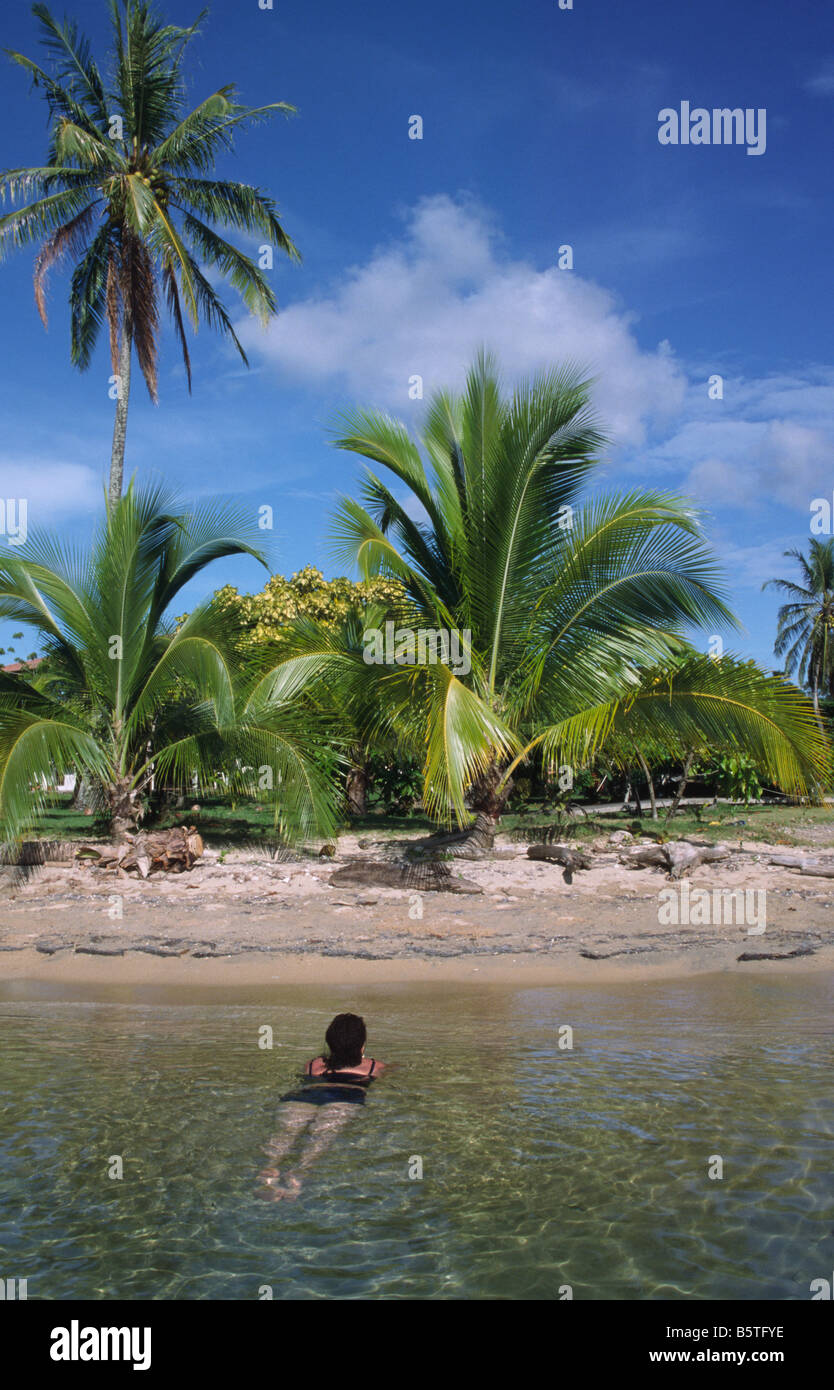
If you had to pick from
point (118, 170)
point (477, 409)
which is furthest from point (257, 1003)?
point (118, 170)

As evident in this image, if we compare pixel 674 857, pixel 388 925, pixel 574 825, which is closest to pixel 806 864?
pixel 674 857

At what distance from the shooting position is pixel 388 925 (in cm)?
1063

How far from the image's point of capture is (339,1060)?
6211mm

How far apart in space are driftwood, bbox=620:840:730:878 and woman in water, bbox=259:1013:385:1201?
6454 mm

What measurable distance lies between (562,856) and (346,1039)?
21.1 ft

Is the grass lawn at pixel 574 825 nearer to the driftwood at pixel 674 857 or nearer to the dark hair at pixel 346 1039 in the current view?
the driftwood at pixel 674 857

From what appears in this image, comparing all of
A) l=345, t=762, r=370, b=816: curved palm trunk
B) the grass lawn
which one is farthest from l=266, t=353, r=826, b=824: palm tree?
l=345, t=762, r=370, b=816: curved palm trunk

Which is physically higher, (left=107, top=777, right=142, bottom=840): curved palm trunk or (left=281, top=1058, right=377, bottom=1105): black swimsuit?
(left=107, top=777, right=142, bottom=840): curved palm trunk

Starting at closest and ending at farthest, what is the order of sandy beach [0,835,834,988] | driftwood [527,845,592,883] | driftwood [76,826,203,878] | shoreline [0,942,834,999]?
shoreline [0,942,834,999] → sandy beach [0,835,834,988] → driftwood [527,845,592,883] → driftwood [76,826,203,878]

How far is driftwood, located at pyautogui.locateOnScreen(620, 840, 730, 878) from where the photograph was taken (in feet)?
39.4

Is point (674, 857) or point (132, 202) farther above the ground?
point (132, 202)

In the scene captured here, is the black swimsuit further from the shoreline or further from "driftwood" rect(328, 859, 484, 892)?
"driftwood" rect(328, 859, 484, 892)

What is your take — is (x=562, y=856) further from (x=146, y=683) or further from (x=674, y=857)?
(x=146, y=683)
